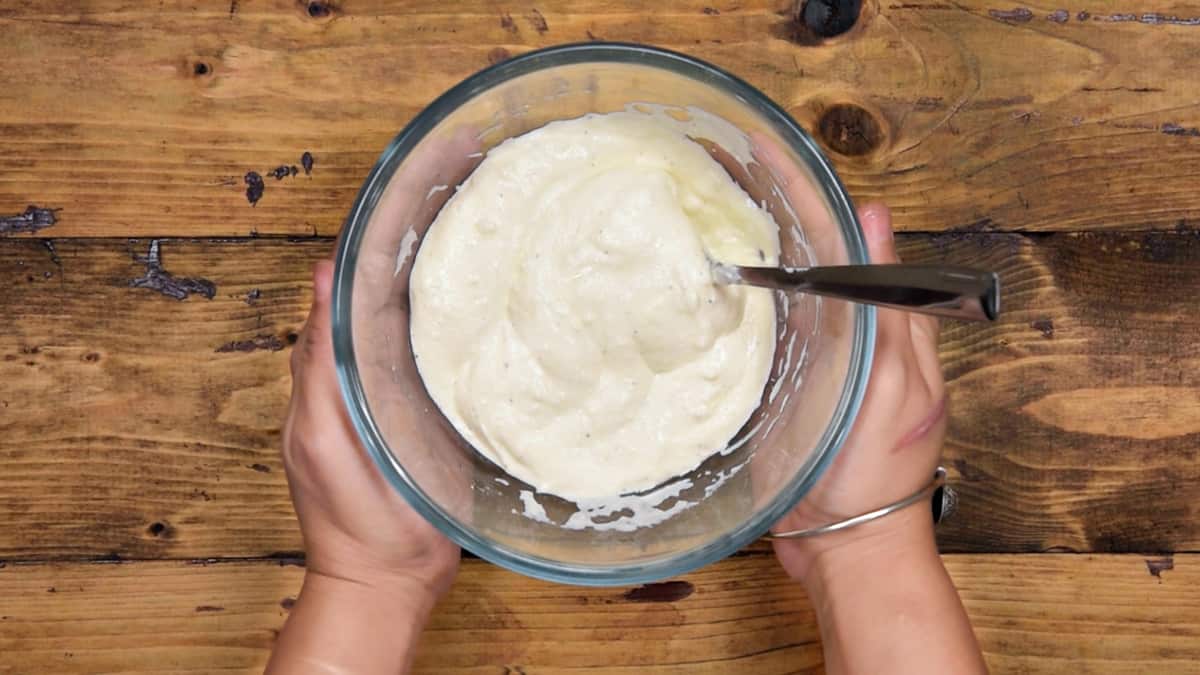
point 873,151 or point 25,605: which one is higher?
point 873,151

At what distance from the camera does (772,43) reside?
100 centimetres

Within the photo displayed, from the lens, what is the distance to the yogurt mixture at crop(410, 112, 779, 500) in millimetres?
812

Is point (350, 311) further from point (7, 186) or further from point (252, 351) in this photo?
point (7, 186)

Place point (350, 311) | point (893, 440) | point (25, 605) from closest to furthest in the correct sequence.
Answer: point (350, 311) → point (893, 440) → point (25, 605)

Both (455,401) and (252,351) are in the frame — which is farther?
(252,351)

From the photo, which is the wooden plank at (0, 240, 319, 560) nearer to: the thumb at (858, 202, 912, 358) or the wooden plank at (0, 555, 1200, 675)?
the wooden plank at (0, 555, 1200, 675)

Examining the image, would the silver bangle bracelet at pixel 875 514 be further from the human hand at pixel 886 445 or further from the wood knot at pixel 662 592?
the wood knot at pixel 662 592

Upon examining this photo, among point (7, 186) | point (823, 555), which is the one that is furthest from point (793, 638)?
point (7, 186)

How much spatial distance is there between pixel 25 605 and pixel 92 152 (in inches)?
19.4

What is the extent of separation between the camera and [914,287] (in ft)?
1.91

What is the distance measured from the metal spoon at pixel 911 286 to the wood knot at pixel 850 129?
1.03 feet

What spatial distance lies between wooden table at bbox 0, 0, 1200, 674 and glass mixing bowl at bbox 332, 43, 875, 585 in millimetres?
167

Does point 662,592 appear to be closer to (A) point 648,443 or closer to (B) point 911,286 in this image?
(A) point 648,443

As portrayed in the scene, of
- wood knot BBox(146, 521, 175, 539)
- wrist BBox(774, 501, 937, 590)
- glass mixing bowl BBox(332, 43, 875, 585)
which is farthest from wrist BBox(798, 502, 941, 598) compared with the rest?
wood knot BBox(146, 521, 175, 539)
